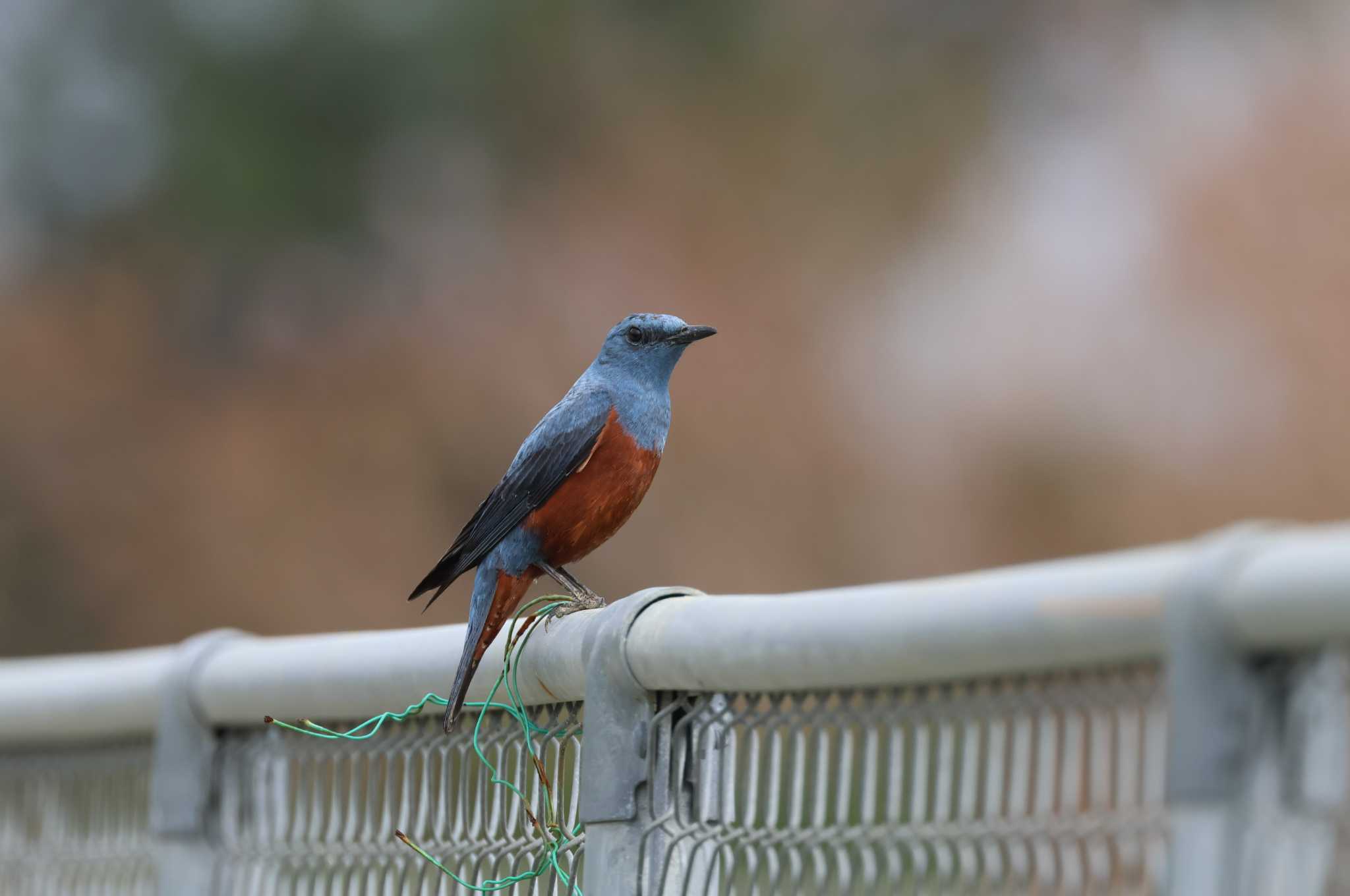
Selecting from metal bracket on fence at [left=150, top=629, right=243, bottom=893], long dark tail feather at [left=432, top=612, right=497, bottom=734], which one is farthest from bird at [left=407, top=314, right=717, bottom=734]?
long dark tail feather at [left=432, top=612, right=497, bottom=734]

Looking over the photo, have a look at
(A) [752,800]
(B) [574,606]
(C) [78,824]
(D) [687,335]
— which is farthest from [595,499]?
(A) [752,800]

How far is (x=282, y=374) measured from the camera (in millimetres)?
17359

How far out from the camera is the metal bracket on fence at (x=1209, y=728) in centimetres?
131

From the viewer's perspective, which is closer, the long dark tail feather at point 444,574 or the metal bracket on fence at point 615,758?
the metal bracket on fence at point 615,758

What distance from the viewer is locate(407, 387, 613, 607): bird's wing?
3.80 meters

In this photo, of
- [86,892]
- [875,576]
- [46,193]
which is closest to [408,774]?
[86,892]

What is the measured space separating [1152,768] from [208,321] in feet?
55.6

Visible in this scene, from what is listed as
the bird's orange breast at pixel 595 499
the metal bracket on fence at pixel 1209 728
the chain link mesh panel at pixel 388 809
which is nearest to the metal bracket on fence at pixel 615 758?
the chain link mesh panel at pixel 388 809

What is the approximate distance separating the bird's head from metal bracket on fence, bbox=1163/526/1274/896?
2.92 m

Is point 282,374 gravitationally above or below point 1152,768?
above

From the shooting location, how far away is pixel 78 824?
3.48 metres

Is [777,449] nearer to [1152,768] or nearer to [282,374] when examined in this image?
[282,374]

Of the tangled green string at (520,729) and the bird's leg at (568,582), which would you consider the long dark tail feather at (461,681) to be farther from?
the bird's leg at (568,582)

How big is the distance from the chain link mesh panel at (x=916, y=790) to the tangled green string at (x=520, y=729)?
293 millimetres
